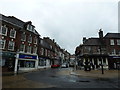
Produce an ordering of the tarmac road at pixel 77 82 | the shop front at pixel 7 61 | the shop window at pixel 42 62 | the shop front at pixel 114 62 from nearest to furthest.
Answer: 1. the tarmac road at pixel 77 82
2. the shop front at pixel 7 61
3. the shop front at pixel 114 62
4. the shop window at pixel 42 62

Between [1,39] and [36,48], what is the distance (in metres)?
11.3

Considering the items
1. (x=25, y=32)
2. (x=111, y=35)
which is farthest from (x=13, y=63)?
(x=111, y=35)

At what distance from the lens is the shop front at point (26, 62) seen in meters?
27.6

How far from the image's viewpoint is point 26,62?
30.0 m

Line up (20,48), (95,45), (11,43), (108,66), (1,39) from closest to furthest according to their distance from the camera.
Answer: (1,39), (11,43), (20,48), (108,66), (95,45)

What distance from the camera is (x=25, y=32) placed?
29.7 meters

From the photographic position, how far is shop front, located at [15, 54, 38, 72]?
27.6 m

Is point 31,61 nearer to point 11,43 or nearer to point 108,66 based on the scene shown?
point 11,43

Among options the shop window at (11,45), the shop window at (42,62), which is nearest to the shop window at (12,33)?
the shop window at (11,45)

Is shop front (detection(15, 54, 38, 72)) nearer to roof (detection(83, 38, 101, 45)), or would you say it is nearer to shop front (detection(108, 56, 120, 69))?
roof (detection(83, 38, 101, 45))

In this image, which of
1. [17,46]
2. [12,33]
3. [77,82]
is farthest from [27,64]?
[77,82]

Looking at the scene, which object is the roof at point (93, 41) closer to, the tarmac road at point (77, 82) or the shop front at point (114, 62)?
the shop front at point (114, 62)

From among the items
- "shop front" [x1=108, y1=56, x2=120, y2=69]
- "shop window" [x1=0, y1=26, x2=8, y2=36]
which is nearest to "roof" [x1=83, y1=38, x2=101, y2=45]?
"shop front" [x1=108, y1=56, x2=120, y2=69]

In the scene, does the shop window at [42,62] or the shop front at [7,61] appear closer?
the shop front at [7,61]
